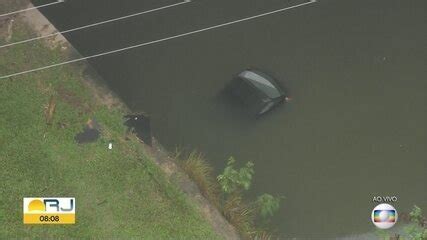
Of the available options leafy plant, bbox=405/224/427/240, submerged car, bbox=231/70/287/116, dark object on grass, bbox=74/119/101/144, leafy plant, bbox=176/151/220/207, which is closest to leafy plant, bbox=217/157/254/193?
leafy plant, bbox=176/151/220/207

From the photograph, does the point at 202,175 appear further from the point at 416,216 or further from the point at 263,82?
the point at 416,216

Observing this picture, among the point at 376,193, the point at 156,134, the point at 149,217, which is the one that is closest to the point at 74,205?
the point at 149,217

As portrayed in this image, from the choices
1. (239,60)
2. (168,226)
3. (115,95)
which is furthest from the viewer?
(239,60)

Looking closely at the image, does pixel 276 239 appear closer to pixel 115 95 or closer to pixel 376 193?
pixel 376 193

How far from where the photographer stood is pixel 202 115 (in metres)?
8.77

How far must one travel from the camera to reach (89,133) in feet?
26.7

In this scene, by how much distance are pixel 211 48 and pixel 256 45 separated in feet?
2.35

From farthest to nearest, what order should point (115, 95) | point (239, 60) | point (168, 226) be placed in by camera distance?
point (239, 60)
point (115, 95)
point (168, 226)

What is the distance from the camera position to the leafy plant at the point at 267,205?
26.8ft

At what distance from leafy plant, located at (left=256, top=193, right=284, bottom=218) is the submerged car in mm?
1306

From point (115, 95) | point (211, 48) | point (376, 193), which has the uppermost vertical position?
point (211, 48)

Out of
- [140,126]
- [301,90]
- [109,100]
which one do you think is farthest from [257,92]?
[109,100]

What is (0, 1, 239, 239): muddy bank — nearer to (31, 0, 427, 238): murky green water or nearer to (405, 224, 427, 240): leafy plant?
(31, 0, 427, 238): murky green water

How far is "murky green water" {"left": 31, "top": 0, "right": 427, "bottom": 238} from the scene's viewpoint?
28.0ft
